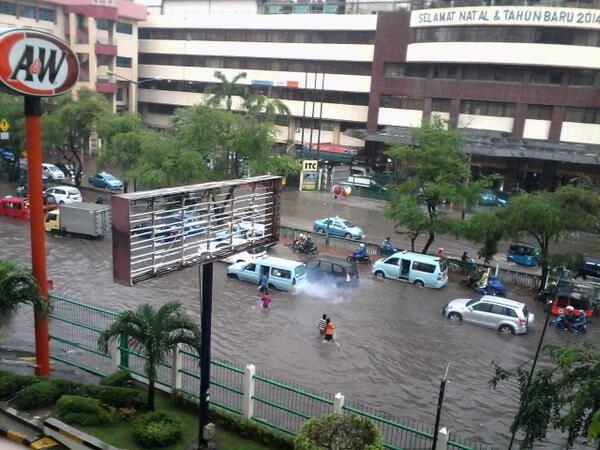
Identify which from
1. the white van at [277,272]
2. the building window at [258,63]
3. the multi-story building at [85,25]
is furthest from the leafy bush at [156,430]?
the multi-story building at [85,25]

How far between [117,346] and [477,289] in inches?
602

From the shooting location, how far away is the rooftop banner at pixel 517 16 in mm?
38781

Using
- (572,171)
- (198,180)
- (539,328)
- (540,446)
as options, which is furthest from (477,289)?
(572,171)

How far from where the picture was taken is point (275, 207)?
1088 centimetres

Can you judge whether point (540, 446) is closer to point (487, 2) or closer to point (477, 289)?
point (477, 289)

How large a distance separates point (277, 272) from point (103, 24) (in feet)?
147

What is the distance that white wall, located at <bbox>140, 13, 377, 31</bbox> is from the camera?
168 ft

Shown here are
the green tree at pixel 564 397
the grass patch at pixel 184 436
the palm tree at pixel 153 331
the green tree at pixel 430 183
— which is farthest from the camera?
the green tree at pixel 430 183

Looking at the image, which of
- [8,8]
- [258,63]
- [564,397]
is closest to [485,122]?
[258,63]

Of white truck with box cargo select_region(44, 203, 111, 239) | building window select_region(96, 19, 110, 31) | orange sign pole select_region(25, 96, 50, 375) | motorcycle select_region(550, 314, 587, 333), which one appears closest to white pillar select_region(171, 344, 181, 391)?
orange sign pole select_region(25, 96, 50, 375)

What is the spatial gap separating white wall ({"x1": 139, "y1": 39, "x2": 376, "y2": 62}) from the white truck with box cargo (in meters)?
31.3

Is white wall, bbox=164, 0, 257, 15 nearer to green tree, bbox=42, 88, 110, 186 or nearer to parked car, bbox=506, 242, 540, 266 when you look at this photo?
green tree, bbox=42, 88, 110, 186

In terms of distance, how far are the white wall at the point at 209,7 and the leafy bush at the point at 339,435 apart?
198ft

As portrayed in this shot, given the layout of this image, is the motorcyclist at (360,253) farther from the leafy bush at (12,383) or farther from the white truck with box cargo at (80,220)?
the leafy bush at (12,383)
